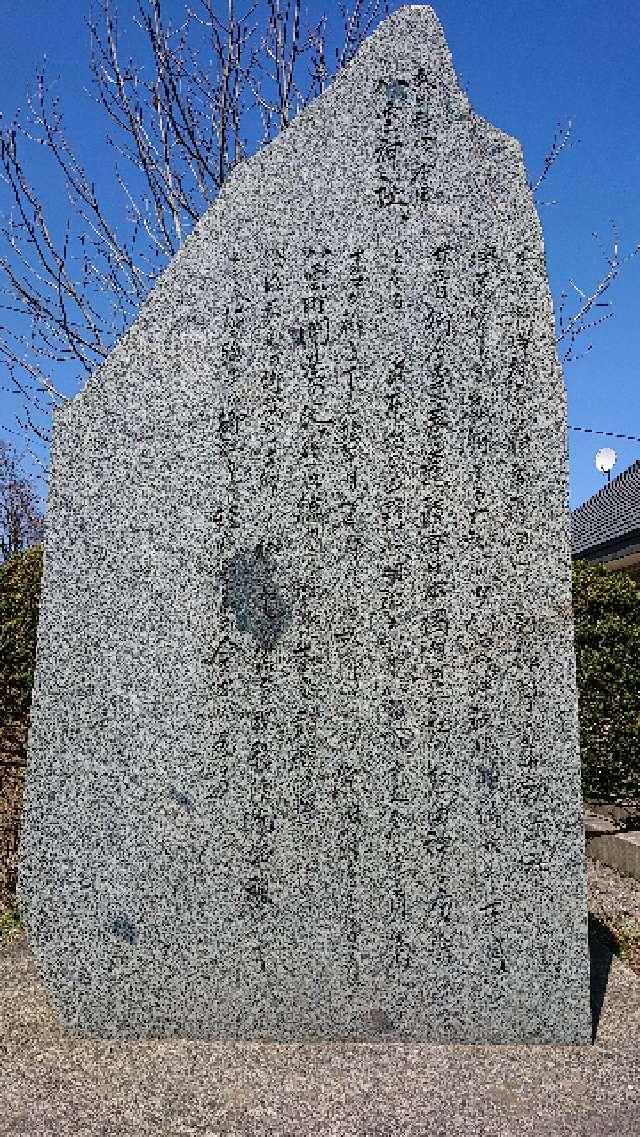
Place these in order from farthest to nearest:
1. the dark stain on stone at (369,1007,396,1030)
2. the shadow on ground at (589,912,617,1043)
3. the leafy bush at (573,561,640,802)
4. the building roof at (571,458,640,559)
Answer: the building roof at (571,458,640,559) < the leafy bush at (573,561,640,802) < the shadow on ground at (589,912,617,1043) < the dark stain on stone at (369,1007,396,1030)

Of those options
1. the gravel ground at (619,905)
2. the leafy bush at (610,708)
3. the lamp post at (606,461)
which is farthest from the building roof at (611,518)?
the gravel ground at (619,905)

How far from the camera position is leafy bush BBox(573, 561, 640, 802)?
15.4 feet

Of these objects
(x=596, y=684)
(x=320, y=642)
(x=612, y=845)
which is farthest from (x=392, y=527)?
(x=612, y=845)

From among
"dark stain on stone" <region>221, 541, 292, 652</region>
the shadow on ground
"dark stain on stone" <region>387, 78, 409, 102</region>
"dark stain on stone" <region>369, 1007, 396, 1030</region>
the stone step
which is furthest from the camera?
the stone step

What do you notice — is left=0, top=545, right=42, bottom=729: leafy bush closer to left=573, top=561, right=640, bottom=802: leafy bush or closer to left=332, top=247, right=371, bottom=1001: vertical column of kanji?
left=332, top=247, right=371, bottom=1001: vertical column of kanji

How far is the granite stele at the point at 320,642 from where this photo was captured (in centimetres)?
241

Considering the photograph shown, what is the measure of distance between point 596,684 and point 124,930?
3159 millimetres

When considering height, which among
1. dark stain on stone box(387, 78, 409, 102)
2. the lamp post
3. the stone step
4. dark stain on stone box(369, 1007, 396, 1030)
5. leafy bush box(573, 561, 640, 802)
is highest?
the lamp post

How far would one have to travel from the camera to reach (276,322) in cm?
263

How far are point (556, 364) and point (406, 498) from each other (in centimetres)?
63

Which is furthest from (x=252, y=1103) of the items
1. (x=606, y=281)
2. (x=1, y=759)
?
(x=606, y=281)

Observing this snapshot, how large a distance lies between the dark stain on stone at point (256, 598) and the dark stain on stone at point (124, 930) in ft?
2.94

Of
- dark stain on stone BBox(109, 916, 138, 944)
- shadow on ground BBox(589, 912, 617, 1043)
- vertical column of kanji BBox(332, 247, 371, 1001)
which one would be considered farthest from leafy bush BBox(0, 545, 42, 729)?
shadow on ground BBox(589, 912, 617, 1043)

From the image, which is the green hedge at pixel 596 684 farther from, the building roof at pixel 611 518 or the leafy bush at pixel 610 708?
the building roof at pixel 611 518
